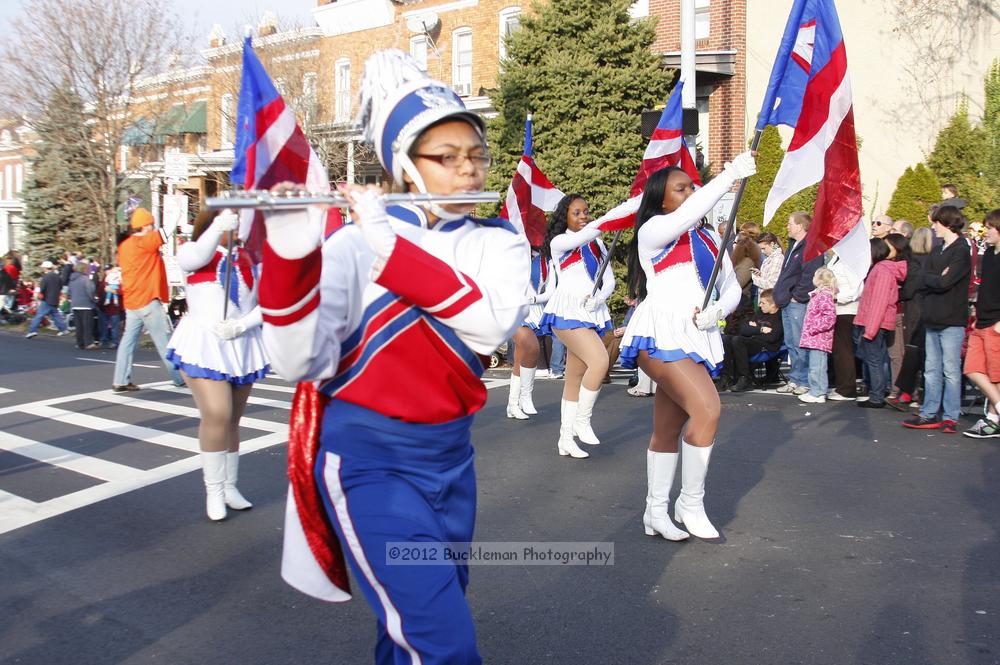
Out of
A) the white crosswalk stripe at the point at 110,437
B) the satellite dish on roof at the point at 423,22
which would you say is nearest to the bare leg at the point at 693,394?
the white crosswalk stripe at the point at 110,437

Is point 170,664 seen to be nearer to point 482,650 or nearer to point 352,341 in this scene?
point 482,650

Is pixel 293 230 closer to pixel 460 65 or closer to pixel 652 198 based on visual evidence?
pixel 652 198

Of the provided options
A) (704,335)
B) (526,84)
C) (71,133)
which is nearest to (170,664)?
(704,335)

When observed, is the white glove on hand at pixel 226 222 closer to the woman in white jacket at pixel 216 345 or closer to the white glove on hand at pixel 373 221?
the woman in white jacket at pixel 216 345

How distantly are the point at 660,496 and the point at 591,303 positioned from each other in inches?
112

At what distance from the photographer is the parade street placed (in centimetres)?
404

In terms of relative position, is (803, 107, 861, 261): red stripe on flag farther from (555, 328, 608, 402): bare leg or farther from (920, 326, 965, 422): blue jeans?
(920, 326, 965, 422): blue jeans

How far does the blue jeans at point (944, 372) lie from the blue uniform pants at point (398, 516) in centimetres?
770

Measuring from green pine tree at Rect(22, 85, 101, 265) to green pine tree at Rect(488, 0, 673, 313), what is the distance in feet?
41.1

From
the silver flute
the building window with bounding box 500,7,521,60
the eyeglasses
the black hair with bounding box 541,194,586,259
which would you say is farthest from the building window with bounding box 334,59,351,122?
the silver flute

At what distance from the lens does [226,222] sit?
5383 mm

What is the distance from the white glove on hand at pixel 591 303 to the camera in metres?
8.05

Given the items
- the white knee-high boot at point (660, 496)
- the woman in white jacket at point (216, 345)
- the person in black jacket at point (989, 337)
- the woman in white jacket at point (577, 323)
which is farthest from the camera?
the person in black jacket at point (989, 337)

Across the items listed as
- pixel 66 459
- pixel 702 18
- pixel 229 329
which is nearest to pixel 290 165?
pixel 229 329
